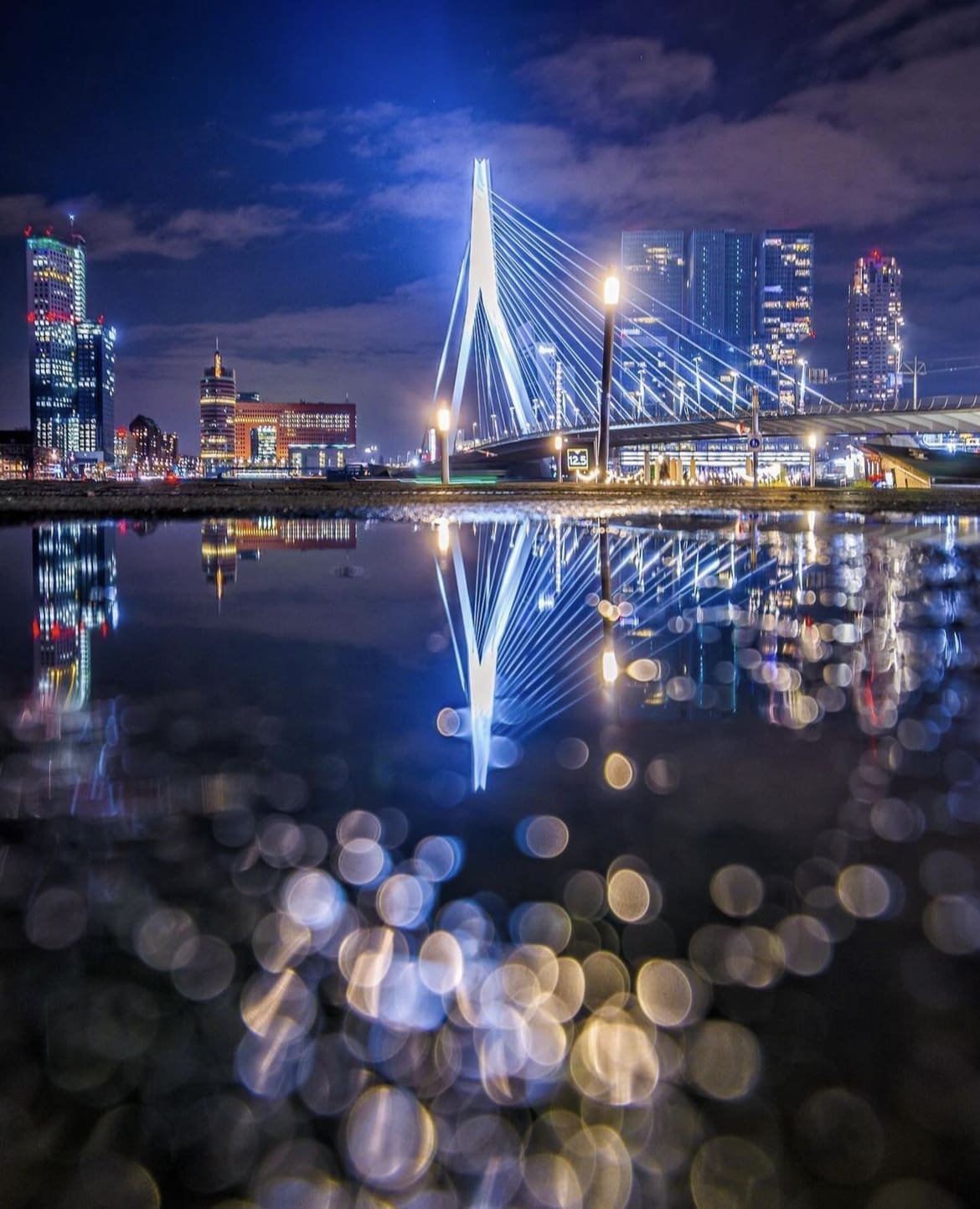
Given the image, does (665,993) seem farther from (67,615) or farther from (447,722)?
(67,615)

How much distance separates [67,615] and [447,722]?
4.83m

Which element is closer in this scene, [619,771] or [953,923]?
[953,923]

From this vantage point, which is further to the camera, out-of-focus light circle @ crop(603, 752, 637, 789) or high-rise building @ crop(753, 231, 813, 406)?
high-rise building @ crop(753, 231, 813, 406)

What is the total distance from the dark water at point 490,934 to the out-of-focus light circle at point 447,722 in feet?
0.08

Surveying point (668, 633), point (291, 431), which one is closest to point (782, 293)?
point (291, 431)

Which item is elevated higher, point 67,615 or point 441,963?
Answer: point 67,615

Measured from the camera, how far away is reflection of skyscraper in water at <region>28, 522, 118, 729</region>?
5.59 metres

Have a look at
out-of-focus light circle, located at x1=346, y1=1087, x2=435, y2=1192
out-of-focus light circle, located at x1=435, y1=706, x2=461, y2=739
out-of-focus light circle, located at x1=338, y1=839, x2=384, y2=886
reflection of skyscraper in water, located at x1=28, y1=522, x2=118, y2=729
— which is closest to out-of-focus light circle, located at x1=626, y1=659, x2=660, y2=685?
out-of-focus light circle, located at x1=435, y1=706, x2=461, y2=739

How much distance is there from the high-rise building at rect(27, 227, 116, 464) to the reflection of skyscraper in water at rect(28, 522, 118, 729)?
17367 centimetres

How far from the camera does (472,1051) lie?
2.18 meters

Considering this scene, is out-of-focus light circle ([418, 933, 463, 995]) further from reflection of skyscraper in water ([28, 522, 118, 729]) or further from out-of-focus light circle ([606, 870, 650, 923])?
reflection of skyscraper in water ([28, 522, 118, 729])

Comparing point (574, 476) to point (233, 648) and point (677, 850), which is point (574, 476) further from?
point (677, 850)

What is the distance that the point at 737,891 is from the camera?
291 centimetres

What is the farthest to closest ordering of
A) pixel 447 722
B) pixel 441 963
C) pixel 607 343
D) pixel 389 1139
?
pixel 607 343, pixel 447 722, pixel 441 963, pixel 389 1139
